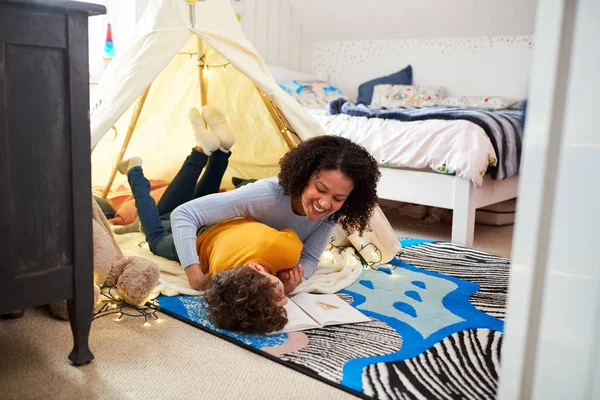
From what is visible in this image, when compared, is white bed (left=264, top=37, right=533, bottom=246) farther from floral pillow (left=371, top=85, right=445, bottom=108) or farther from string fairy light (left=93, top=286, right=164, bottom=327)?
string fairy light (left=93, top=286, right=164, bottom=327)

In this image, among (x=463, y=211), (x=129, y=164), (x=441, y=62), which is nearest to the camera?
(x=129, y=164)

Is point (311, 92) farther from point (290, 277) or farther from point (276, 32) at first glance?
point (290, 277)

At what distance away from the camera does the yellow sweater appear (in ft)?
5.79

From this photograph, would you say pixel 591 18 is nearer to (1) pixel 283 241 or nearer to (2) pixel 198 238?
(1) pixel 283 241

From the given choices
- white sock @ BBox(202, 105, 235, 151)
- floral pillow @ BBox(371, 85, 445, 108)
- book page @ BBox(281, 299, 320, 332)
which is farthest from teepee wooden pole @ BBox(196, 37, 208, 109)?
floral pillow @ BBox(371, 85, 445, 108)

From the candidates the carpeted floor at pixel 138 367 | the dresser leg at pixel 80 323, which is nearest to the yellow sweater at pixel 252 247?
the carpeted floor at pixel 138 367

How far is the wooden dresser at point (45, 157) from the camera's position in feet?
3.93

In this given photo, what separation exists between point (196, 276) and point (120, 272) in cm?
25

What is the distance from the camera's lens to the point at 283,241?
1787 mm

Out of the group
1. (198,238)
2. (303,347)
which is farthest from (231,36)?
(303,347)

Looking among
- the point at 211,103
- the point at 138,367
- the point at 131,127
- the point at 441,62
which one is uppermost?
the point at 441,62

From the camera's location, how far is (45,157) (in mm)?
1271

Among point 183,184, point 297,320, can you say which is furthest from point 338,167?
point 183,184

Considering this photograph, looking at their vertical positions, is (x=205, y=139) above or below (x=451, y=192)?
above
